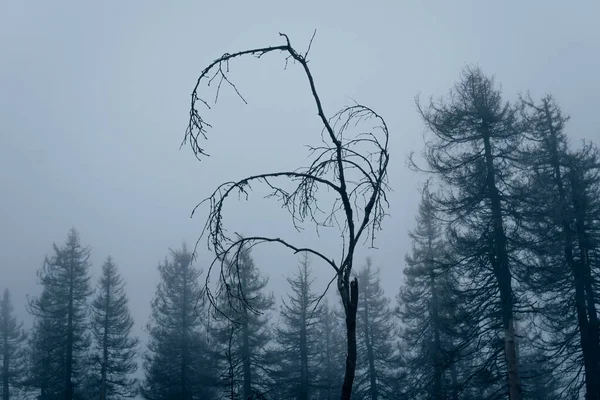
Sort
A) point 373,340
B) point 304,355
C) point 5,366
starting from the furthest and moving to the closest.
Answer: point 5,366
point 373,340
point 304,355

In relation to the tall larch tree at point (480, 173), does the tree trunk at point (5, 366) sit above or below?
below

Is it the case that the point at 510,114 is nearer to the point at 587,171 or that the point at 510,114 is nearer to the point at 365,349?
the point at 587,171

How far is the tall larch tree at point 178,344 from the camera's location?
31.7 metres

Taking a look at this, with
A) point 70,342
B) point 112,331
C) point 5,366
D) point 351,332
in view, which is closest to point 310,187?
point 351,332

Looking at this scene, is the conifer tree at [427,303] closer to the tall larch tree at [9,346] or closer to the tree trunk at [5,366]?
the tree trunk at [5,366]

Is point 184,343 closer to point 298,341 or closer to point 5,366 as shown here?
point 298,341

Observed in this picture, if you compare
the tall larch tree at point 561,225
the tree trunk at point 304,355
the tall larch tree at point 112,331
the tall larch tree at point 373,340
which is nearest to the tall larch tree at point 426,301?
the tall larch tree at point 373,340

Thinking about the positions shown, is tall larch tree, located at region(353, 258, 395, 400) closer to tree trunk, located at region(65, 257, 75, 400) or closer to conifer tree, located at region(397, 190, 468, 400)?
conifer tree, located at region(397, 190, 468, 400)

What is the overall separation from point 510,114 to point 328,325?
103ft

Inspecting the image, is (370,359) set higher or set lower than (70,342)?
lower

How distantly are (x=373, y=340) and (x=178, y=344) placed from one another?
12.7 metres

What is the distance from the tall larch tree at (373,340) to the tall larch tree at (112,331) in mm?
16092

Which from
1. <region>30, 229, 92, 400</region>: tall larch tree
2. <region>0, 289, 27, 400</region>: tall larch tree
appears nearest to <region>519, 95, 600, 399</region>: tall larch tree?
<region>30, 229, 92, 400</region>: tall larch tree

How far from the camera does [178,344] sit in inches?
1296
